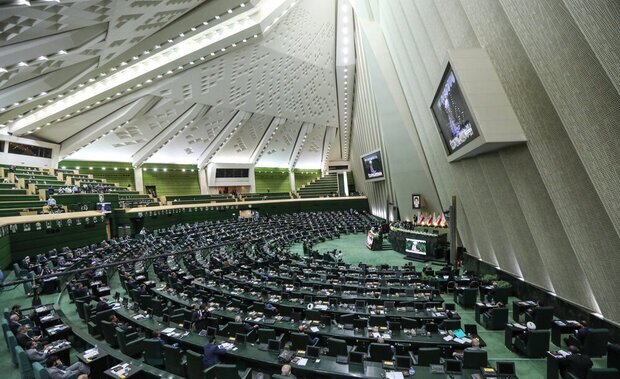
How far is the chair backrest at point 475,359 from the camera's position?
6.15 meters

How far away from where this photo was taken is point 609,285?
749 cm

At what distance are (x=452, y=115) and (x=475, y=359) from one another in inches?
333

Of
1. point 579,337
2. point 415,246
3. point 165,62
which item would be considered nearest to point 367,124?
point 415,246

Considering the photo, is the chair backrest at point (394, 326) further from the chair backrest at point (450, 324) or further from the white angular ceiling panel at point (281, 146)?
the white angular ceiling panel at point (281, 146)

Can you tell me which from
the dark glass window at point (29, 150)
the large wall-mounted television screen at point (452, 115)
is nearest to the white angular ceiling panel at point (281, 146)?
the dark glass window at point (29, 150)

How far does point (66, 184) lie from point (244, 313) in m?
24.5

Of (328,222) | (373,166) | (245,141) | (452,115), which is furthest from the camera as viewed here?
(245,141)

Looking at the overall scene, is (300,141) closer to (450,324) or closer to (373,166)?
(373,166)

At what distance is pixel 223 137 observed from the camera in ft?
120

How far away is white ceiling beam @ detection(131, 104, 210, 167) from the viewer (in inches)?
1211

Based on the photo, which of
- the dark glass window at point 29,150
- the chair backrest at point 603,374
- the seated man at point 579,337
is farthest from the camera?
the dark glass window at point 29,150

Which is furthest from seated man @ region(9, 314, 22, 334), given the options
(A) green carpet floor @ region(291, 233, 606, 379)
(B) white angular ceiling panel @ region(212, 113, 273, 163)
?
(B) white angular ceiling panel @ region(212, 113, 273, 163)

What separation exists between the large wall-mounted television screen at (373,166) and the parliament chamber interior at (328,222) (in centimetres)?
27

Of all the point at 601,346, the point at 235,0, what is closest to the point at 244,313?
the point at 601,346
